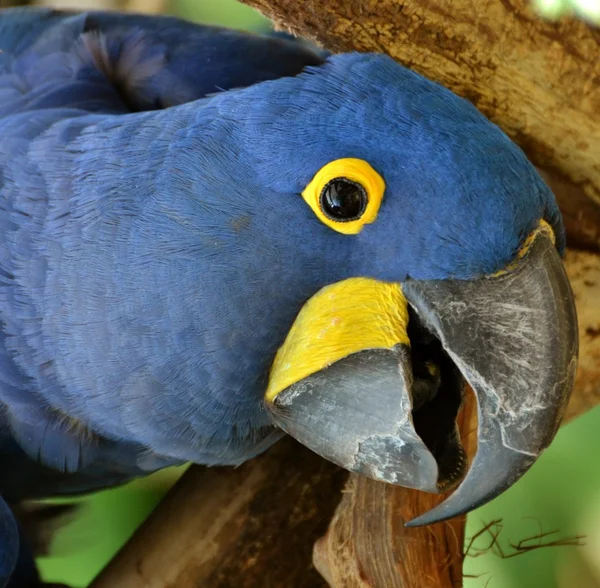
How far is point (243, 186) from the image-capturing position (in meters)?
1.01

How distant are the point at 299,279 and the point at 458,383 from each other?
286mm

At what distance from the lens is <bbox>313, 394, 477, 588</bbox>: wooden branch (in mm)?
1193

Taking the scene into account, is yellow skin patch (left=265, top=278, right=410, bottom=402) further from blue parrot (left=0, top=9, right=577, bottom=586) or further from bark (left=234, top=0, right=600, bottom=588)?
bark (left=234, top=0, right=600, bottom=588)

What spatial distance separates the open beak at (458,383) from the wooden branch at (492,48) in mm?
490

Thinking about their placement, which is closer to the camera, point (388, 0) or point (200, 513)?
point (388, 0)

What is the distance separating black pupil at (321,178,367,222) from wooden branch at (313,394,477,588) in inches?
16.2

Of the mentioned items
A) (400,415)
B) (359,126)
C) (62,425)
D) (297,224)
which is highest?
(359,126)

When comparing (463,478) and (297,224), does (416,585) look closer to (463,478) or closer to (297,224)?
(463,478)

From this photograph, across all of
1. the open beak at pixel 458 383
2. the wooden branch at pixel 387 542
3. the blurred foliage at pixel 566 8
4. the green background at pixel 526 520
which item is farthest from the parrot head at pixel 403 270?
the green background at pixel 526 520

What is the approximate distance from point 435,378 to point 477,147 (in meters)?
0.33

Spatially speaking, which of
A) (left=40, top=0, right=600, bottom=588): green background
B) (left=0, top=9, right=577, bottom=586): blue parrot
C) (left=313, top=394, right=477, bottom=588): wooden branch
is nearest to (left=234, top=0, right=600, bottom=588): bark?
(left=313, top=394, right=477, bottom=588): wooden branch

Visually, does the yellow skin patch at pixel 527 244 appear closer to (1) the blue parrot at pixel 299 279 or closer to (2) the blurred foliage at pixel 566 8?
(1) the blue parrot at pixel 299 279

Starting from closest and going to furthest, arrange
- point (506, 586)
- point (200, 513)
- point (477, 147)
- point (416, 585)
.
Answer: point (477, 147), point (416, 585), point (200, 513), point (506, 586)

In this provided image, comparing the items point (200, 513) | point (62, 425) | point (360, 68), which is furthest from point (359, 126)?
point (200, 513)
